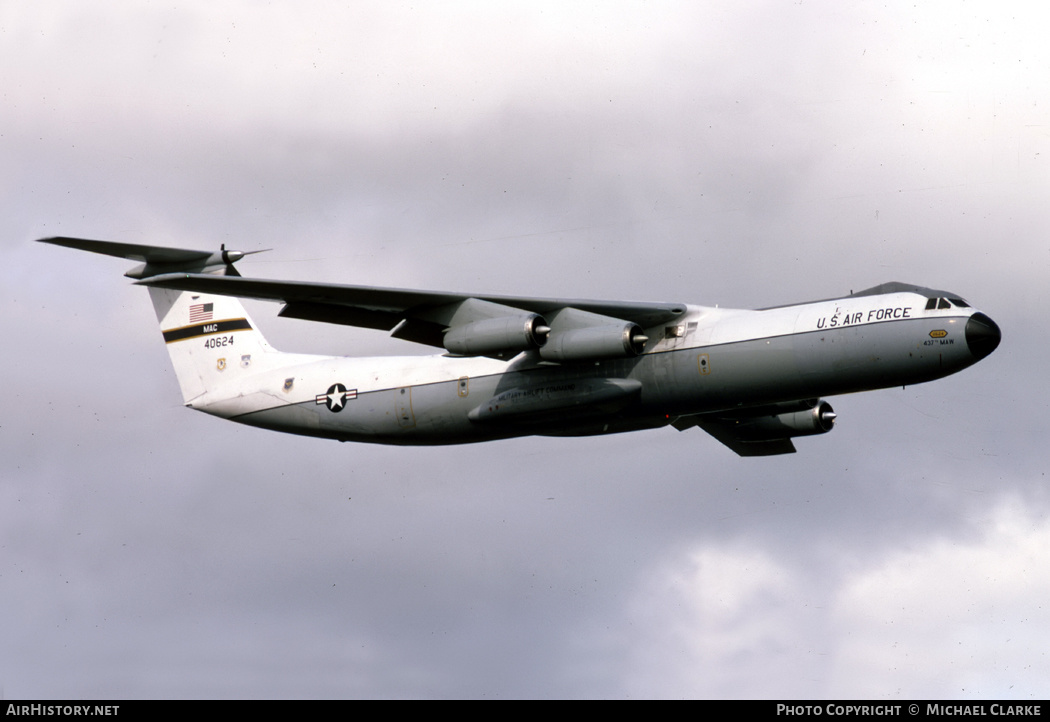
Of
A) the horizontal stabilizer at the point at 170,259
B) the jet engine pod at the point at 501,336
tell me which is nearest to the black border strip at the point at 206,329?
the horizontal stabilizer at the point at 170,259

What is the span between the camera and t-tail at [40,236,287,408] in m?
30.2

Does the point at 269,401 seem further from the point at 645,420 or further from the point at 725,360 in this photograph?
the point at 725,360

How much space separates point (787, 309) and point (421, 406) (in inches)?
296

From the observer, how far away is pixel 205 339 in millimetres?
31375

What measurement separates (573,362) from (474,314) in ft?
7.10

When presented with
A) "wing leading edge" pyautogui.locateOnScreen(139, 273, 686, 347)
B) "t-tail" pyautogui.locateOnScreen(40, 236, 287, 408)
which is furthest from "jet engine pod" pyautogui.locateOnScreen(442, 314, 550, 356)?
"t-tail" pyautogui.locateOnScreen(40, 236, 287, 408)

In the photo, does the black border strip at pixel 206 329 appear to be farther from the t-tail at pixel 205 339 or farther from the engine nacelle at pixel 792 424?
the engine nacelle at pixel 792 424

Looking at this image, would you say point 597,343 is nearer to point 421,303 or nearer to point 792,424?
point 421,303

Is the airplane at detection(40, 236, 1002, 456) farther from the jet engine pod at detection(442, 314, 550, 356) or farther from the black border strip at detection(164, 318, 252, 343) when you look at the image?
the black border strip at detection(164, 318, 252, 343)

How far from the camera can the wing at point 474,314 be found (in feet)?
80.0

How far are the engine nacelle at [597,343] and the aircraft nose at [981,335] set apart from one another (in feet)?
18.3

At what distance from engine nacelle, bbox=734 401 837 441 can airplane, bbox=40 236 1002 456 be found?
32 mm
